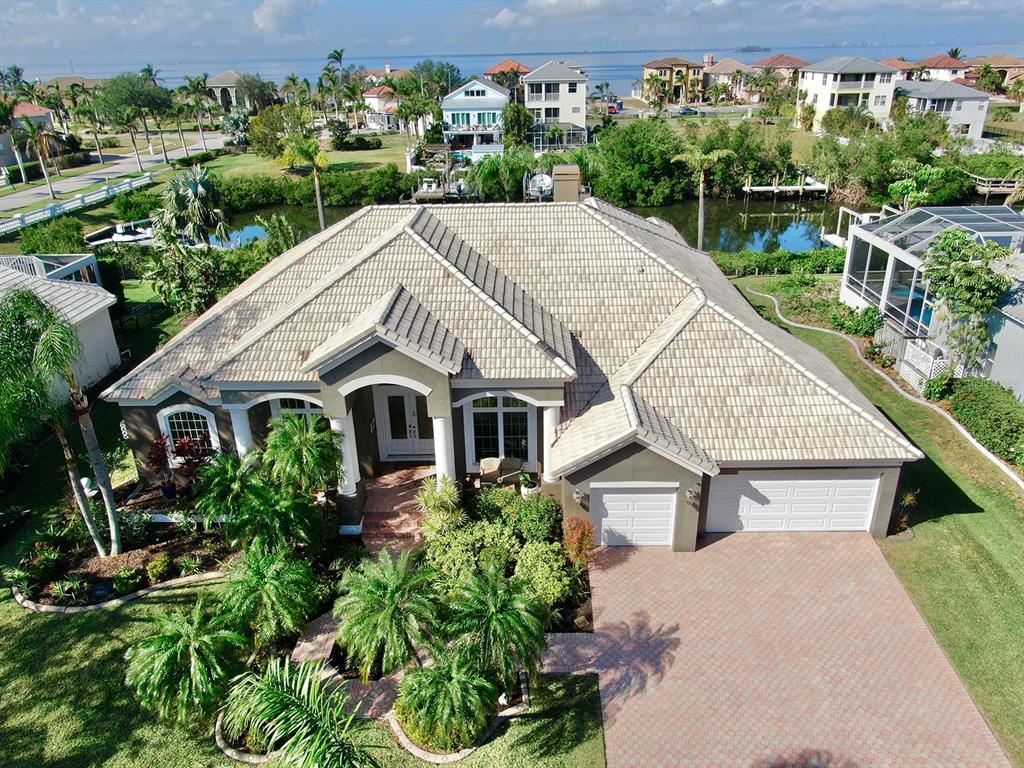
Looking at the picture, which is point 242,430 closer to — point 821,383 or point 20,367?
point 20,367

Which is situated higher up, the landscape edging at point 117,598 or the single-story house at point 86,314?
the single-story house at point 86,314

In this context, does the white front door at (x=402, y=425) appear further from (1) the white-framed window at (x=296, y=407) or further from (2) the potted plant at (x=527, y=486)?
(2) the potted plant at (x=527, y=486)

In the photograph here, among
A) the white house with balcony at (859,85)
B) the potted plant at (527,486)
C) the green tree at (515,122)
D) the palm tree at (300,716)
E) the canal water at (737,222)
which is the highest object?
the white house with balcony at (859,85)

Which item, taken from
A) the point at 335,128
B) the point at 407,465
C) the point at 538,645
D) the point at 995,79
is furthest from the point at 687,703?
the point at 995,79

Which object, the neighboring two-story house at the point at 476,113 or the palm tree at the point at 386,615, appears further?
the neighboring two-story house at the point at 476,113

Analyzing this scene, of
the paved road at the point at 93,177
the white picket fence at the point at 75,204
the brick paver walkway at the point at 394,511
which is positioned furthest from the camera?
the paved road at the point at 93,177

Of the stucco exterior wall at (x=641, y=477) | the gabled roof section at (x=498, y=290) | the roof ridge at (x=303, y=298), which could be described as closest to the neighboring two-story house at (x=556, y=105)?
the gabled roof section at (x=498, y=290)

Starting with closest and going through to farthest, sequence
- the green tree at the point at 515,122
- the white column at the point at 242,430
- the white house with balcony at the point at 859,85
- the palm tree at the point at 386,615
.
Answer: the palm tree at the point at 386,615
the white column at the point at 242,430
the green tree at the point at 515,122
the white house with balcony at the point at 859,85
